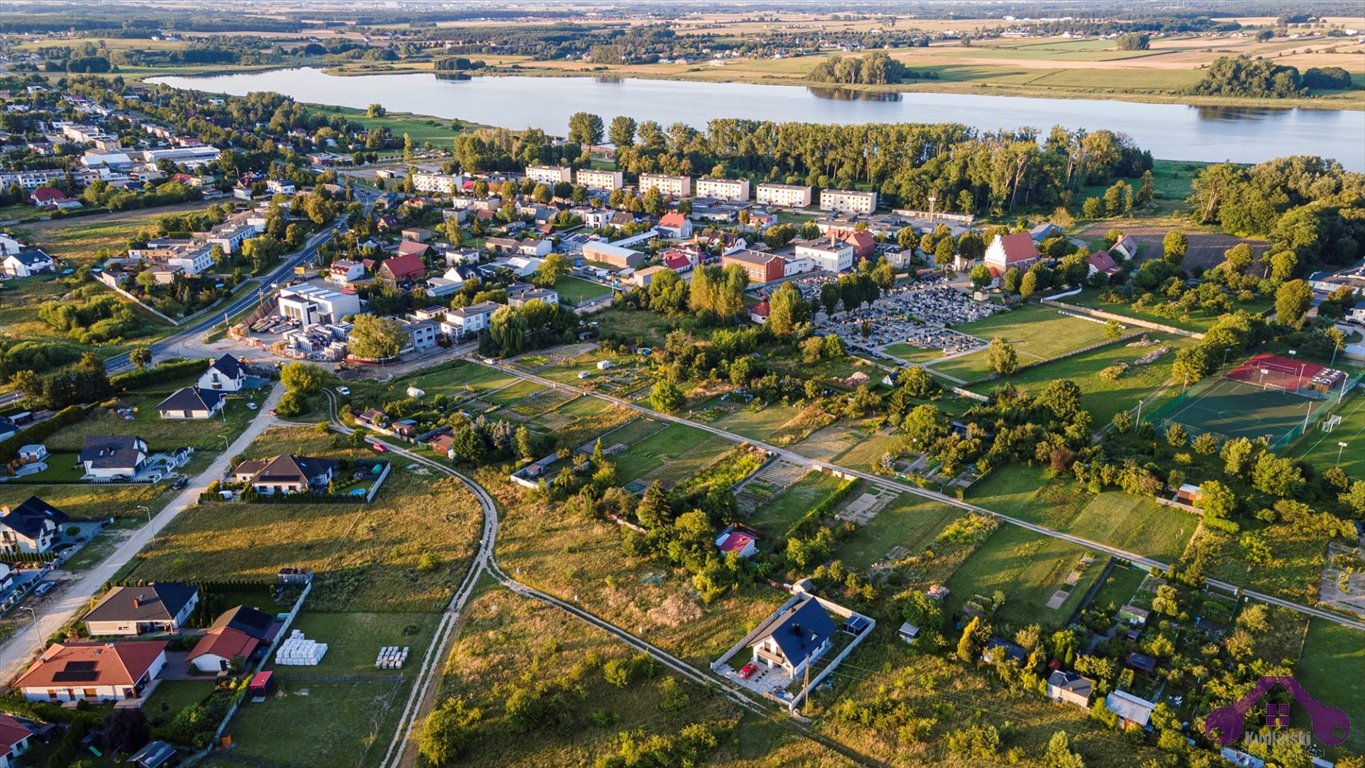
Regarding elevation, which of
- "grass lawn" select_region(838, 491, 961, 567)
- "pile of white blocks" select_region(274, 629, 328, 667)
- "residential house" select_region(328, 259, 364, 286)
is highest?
"residential house" select_region(328, 259, 364, 286)

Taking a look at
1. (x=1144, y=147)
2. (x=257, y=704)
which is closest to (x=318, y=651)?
(x=257, y=704)

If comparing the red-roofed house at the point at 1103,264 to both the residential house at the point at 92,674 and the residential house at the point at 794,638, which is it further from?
the residential house at the point at 92,674

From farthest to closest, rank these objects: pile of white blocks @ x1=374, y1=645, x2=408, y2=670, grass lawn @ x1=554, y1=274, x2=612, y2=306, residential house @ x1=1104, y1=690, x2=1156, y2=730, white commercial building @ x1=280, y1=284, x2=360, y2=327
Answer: grass lawn @ x1=554, y1=274, x2=612, y2=306
white commercial building @ x1=280, y1=284, x2=360, y2=327
pile of white blocks @ x1=374, y1=645, x2=408, y2=670
residential house @ x1=1104, y1=690, x2=1156, y2=730

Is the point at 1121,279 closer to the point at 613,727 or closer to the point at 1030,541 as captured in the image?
the point at 1030,541

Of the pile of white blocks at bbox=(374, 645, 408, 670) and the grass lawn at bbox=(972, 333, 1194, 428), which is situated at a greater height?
the grass lawn at bbox=(972, 333, 1194, 428)

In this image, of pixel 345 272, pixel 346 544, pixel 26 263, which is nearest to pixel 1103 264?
pixel 345 272

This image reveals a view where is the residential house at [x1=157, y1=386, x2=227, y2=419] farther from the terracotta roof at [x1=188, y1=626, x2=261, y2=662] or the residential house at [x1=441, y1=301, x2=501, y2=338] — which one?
the terracotta roof at [x1=188, y1=626, x2=261, y2=662]

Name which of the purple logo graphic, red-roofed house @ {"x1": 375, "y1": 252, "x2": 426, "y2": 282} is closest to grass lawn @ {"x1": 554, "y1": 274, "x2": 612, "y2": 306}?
red-roofed house @ {"x1": 375, "y1": 252, "x2": 426, "y2": 282}
